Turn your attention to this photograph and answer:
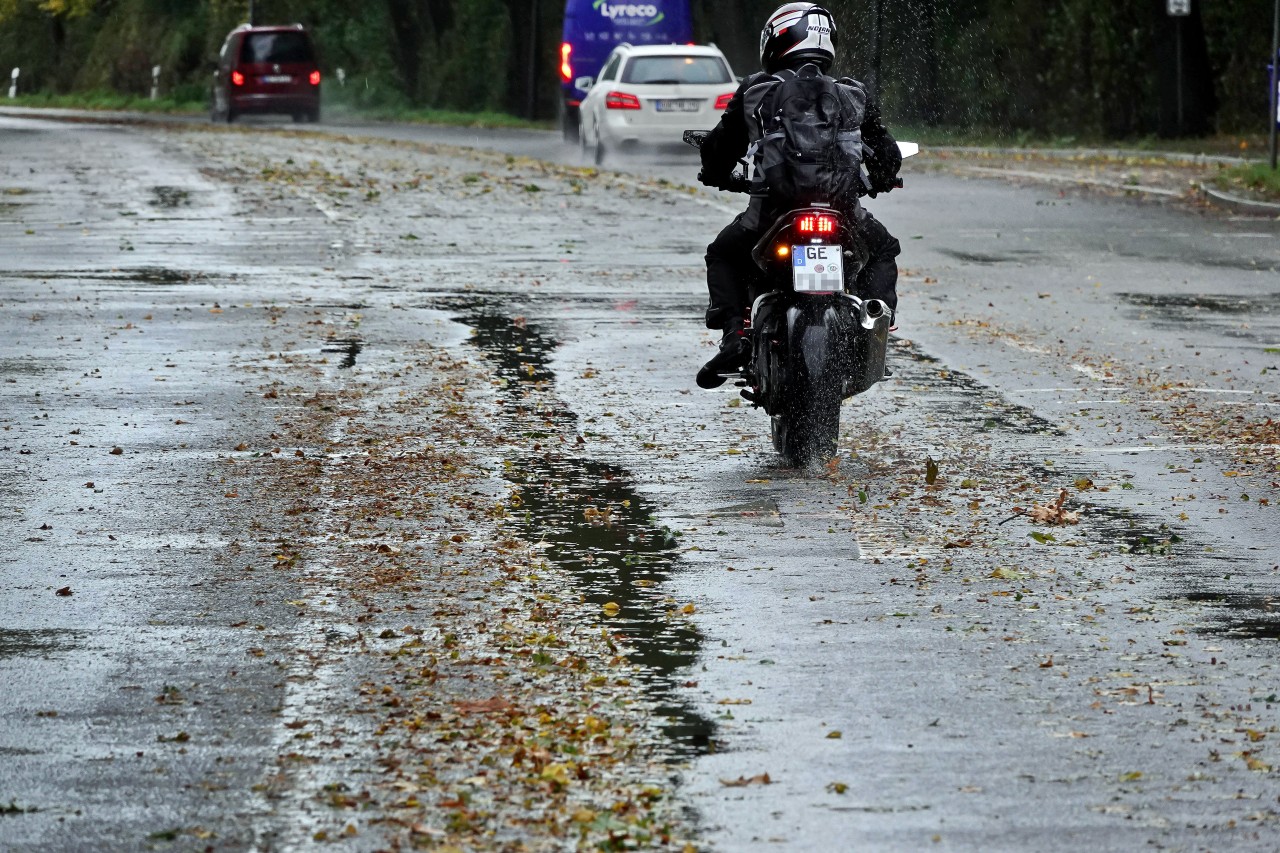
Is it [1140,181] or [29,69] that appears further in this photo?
[29,69]

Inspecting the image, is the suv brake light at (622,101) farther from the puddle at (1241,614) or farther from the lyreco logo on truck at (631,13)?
the puddle at (1241,614)

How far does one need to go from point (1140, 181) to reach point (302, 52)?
26.6 metres

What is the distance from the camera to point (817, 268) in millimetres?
9328

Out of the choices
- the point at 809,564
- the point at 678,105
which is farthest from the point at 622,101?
the point at 809,564

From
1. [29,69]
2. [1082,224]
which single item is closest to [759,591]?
[1082,224]

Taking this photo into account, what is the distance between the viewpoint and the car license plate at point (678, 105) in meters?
33.8

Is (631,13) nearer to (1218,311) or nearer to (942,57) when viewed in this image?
(942,57)

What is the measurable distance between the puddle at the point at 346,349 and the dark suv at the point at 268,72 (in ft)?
130

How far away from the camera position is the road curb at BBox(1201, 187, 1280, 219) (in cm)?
2558

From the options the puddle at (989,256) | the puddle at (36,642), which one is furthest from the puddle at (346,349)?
the puddle at (989,256)

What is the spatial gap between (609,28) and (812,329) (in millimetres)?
38676

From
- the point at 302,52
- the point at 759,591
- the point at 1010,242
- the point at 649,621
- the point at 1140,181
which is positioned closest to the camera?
the point at 649,621

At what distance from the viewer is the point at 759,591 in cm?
725

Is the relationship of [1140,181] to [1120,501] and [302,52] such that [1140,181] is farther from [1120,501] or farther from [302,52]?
[302,52]
